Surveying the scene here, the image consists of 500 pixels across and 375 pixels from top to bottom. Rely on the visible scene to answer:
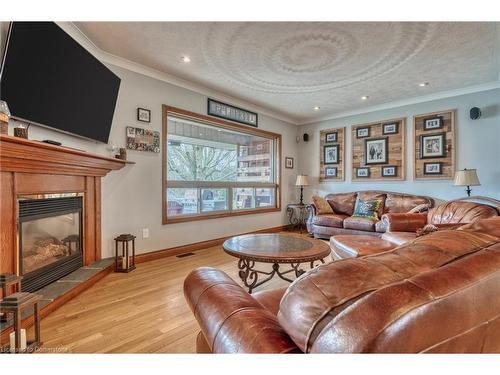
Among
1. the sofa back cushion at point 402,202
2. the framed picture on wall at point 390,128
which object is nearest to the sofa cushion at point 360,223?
the sofa back cushion at point 402,202

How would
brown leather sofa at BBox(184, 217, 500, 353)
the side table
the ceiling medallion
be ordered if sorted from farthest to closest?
the side table < the ceiling medallion < brown leather sofa at BBox(184, 217, 500, 353)

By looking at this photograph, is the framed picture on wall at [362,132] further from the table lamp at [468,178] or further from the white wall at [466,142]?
the table lamp at [468,178]

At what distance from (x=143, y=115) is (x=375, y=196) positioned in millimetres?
4011

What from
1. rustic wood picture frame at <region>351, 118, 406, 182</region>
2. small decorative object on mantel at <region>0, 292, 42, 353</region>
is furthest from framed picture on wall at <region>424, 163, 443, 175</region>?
small decorative object on mantel at <region>0, 292, 42, 353</region>

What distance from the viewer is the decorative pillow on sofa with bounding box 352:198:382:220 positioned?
Answer: 4.44 m

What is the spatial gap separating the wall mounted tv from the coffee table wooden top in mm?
1829

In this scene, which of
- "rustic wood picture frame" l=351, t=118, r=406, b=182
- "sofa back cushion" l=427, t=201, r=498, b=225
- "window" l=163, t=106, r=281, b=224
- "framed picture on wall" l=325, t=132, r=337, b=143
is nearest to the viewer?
"sofa back cushion" l=427, t=201, r=498, b=225

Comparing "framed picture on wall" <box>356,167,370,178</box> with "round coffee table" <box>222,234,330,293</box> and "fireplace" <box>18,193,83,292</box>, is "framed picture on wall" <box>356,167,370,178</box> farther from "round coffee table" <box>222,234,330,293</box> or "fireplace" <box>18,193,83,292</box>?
"fireplace" <box>18,193,83,292</box>

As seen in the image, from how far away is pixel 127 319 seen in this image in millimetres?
1920

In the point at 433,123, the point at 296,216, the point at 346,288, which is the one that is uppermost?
the point at 433,123

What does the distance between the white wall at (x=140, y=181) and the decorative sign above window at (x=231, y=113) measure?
15cm

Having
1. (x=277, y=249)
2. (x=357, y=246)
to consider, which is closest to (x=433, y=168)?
(x=357, y=246)

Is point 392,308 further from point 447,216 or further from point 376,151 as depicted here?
point 376,151
